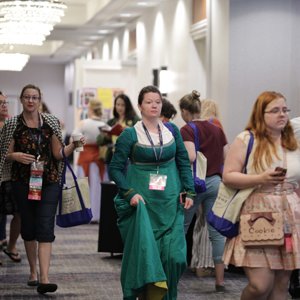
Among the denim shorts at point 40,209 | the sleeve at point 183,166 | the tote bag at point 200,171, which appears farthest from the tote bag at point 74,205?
the sleeve at point 183,166

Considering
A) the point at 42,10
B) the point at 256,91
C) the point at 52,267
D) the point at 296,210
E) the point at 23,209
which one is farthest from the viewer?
the point at 42,10

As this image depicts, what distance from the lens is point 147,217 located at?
530 cm

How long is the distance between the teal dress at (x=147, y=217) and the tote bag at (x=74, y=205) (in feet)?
3.55

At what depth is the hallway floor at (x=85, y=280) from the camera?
6551 millimetres

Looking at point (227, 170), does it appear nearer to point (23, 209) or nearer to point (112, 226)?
point (23, 209)

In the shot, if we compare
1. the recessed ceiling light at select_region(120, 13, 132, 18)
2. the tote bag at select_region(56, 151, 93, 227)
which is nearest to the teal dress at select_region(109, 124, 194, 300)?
the tote bag at select_region(56, 151, 93, 227)

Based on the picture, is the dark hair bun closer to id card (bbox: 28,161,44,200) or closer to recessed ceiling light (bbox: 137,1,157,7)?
id card (bbox: 28,161,44,200)

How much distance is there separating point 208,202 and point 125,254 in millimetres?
1678

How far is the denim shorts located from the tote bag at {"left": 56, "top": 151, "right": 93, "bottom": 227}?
112mm

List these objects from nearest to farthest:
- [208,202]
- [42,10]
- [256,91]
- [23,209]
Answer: [23,209]
[208,202]
[256,91]
[42,10]

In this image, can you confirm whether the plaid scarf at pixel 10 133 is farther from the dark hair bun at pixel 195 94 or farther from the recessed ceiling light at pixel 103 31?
the recessed ceiling light at pixel 103 31

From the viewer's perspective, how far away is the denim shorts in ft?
20.9

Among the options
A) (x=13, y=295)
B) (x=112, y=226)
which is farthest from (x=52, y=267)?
(x=13, y=295)

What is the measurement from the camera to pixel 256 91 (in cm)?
938
